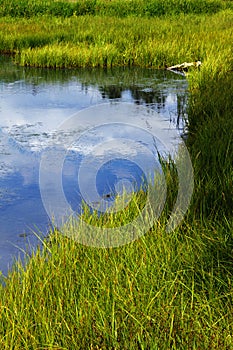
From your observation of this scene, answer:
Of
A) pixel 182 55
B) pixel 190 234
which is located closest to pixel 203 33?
pixel 182 55

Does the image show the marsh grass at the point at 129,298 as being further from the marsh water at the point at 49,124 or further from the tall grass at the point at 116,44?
the tall grass at the point at 116,44

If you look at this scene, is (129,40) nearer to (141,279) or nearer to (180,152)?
(180,152)

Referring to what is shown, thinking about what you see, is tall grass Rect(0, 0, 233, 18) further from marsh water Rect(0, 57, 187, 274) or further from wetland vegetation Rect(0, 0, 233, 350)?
wetland vegetation Rect(0, 0, 233, 350)

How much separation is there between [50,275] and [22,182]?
2643 millimetres

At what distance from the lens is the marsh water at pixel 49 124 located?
454cm

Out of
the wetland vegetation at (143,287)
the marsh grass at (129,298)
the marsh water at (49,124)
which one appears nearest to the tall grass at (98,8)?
the marsh water at (49,124)

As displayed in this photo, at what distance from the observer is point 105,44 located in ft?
41.4

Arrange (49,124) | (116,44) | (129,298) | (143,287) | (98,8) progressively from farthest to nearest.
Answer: (98,8) → (116,44) → (49,124) → (143,287) → (129,298)

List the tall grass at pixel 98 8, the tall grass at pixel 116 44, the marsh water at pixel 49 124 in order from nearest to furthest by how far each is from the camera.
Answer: the marsh water at pixel 49 124 → the tall grass at pixel 116 44 → the tall grass at pixel 98 8

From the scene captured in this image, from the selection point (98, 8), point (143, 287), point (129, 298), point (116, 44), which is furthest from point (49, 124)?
point (98, 8)

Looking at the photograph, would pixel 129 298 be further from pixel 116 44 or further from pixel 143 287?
pixel 116 44

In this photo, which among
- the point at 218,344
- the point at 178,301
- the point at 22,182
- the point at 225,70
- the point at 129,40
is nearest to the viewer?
the point at 218,344

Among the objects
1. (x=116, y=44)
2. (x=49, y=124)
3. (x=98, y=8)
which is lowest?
(x=49, y=124)

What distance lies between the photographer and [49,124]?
7461mm
